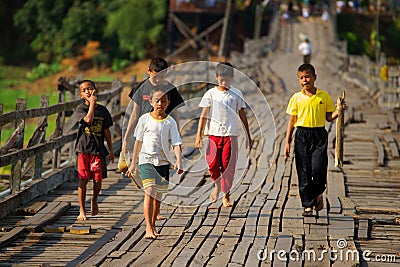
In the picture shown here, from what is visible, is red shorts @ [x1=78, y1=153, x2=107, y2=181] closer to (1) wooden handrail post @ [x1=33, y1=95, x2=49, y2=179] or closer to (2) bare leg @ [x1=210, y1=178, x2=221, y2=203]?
(2) bare leg @ [x1=210, y1=178, x2=221, y2=203]

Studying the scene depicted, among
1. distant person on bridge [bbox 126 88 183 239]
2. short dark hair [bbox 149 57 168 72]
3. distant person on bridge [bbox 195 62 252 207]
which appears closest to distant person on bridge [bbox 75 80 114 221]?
short dark hair [bbox 149 57 168 72]

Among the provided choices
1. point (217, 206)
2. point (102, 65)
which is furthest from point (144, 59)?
point (217, 206)

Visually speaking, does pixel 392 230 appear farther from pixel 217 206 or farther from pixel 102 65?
pixel 102 65

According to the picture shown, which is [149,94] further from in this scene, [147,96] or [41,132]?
[41,132]

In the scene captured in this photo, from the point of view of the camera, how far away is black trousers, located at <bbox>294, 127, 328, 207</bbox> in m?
9.21

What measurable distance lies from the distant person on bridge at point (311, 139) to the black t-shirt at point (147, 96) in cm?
124

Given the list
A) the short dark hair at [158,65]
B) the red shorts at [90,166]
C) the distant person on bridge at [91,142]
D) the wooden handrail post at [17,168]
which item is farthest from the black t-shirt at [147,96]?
the wooden handrail post at [17,168]

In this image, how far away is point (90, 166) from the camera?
945cm

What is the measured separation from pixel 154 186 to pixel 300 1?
161ft

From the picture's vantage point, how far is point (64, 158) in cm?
1436

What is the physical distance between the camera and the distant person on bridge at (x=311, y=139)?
30.2 feet

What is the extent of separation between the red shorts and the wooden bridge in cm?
46

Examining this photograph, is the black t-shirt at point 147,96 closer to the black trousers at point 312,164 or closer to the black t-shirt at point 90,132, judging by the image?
the black t-shirt at point 90,132

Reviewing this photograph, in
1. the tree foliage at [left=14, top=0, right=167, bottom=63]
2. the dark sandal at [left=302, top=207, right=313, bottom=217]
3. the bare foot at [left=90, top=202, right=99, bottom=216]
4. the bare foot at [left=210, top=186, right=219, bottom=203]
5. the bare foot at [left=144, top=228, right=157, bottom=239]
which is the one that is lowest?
the bare foot at [left=144, top=228, right=157, bottom=239]
